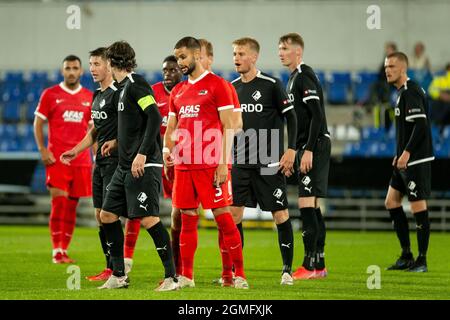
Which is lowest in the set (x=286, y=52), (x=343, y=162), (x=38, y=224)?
(x=38, y=224)

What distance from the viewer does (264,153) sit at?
376 inches

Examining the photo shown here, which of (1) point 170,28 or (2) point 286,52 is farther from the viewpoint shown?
(1) point 170,28

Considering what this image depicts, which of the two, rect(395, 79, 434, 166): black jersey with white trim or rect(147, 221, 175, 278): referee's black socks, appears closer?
rect(147, 221, 175, 278): referee's black socks

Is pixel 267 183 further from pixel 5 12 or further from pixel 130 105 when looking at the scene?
pixel 5 12

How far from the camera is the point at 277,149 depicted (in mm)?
9578

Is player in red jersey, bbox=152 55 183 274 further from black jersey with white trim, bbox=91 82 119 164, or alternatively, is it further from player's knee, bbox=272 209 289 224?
player's knee, bbox=272 209 289 224

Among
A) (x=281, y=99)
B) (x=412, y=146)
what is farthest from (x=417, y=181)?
(x=281, y=99)

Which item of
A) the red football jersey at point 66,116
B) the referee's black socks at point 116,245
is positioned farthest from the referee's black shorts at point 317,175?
the red football jersey at point 66,116

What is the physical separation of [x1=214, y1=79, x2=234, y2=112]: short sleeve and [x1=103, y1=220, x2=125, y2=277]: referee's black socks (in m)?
1.50

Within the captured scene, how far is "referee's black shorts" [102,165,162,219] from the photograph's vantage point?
8.64 m

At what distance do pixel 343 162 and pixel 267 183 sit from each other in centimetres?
912

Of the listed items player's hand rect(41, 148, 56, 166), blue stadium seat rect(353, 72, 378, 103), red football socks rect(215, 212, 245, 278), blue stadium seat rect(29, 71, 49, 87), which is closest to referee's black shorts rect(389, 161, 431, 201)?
red football socks rect(215, 212, 245, 278)
